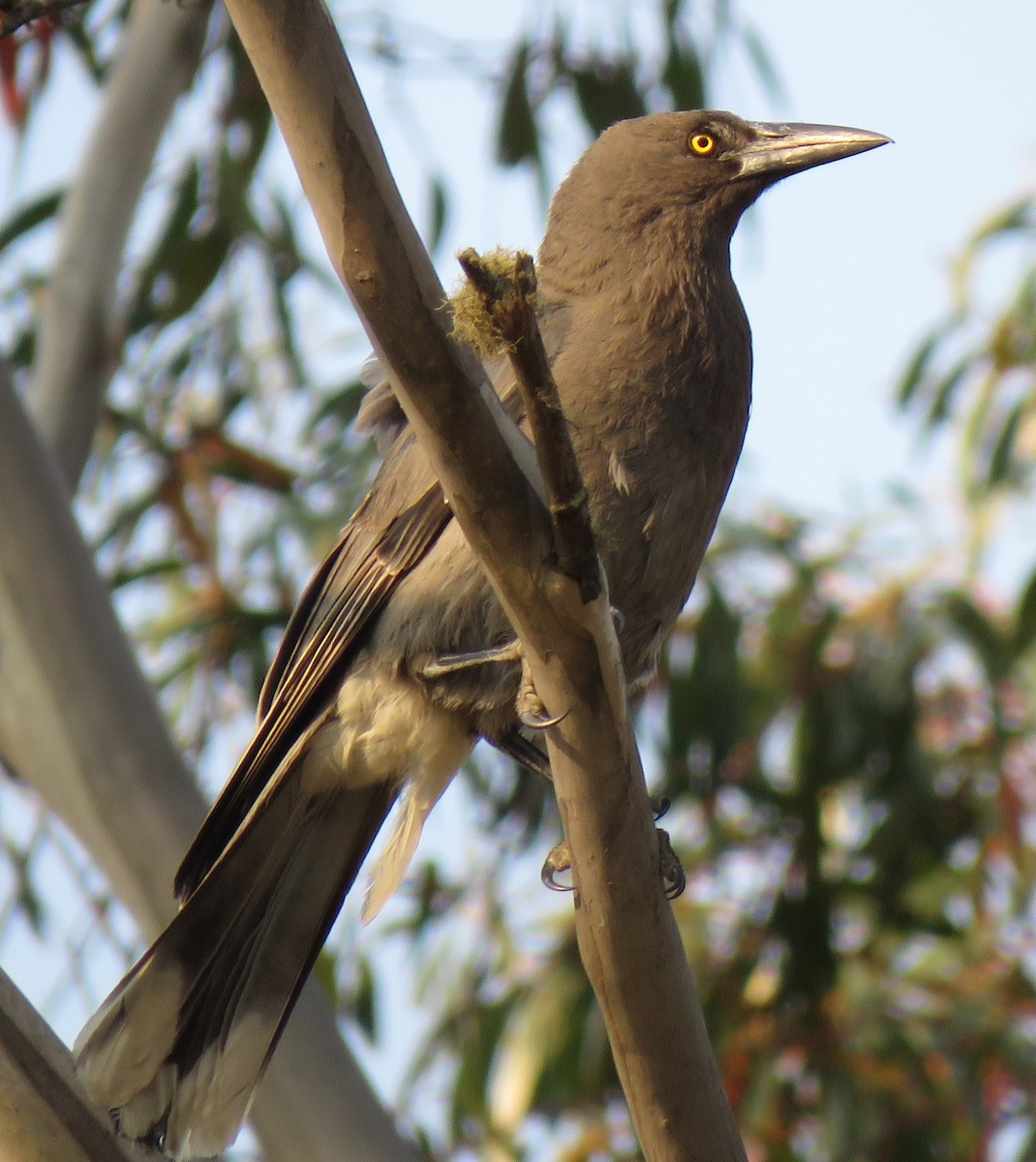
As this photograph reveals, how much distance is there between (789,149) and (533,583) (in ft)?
5.04

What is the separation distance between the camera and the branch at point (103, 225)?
139 inches

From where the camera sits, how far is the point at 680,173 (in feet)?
9.41

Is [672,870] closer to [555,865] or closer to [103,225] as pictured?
[555,865]

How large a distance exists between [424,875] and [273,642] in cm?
77

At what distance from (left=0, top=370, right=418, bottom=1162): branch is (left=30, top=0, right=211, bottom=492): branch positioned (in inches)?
25.6

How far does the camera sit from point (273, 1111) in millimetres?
2639

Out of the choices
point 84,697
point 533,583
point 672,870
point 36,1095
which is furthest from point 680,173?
point 36,1095

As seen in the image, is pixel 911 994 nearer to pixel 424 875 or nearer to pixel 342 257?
pixel 424 875

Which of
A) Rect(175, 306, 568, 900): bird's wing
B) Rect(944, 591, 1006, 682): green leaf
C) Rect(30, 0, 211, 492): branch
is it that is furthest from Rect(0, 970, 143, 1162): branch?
Rect(944, 591, 1006, 682): green leaf

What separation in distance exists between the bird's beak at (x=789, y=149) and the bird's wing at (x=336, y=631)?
851 mm

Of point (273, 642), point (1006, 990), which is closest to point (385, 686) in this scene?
point (273, 642)

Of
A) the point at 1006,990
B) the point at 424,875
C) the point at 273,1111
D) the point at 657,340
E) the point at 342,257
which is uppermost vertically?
the point at 342,257

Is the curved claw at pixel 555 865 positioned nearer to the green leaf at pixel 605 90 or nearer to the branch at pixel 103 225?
the branch at pixel 103 225

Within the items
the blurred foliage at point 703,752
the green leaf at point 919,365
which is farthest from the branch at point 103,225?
the green leaf at point 919,365
